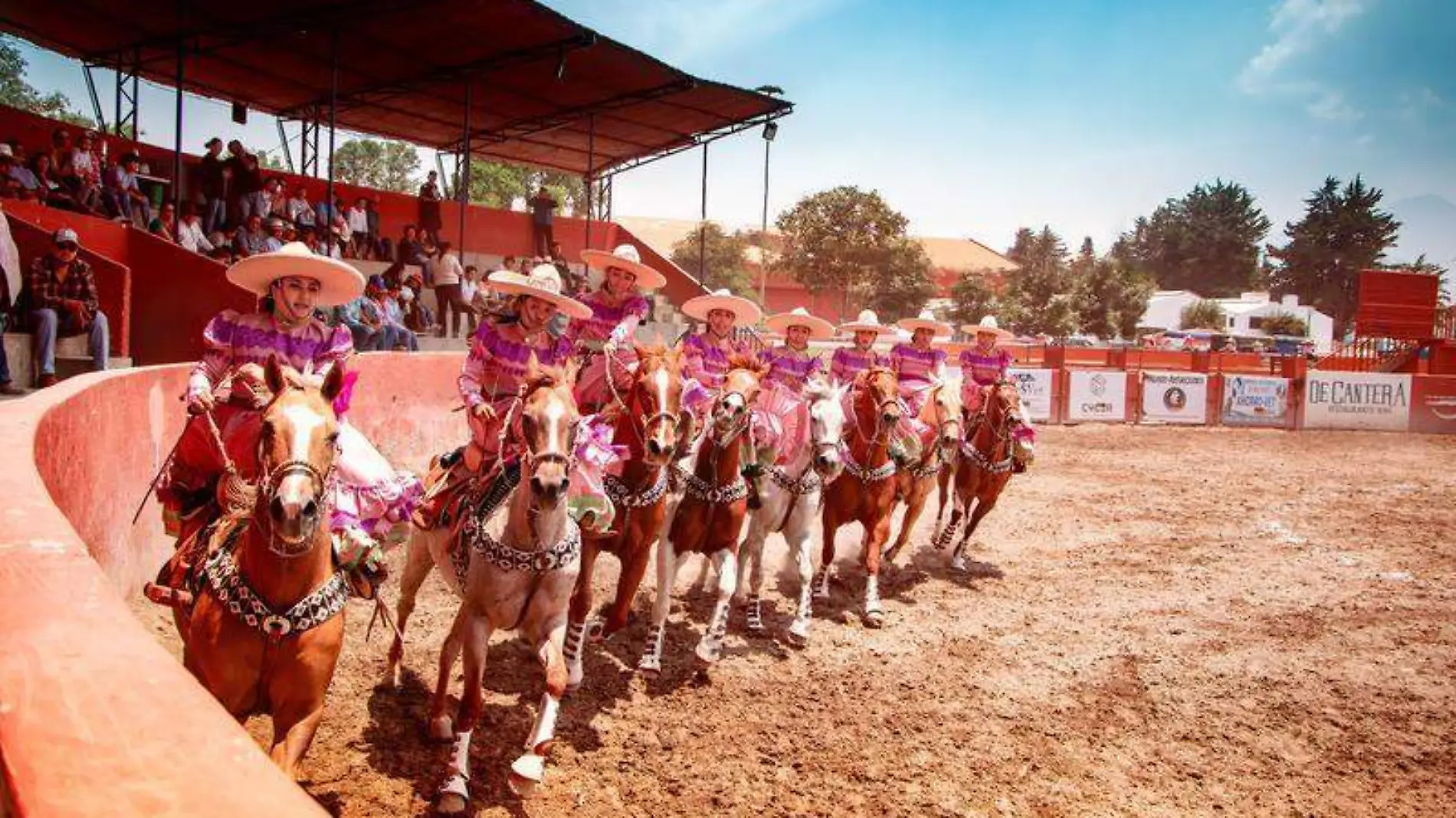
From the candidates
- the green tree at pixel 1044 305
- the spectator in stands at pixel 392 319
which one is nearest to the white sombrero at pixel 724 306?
the spectator in stands at pixel 392 319

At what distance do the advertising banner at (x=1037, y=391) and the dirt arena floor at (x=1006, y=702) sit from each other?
12.2 metres

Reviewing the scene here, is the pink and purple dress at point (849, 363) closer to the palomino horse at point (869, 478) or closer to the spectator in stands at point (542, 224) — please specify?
the palomino horse at point (869, 478)

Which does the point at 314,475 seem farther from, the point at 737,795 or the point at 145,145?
the point at 145,145

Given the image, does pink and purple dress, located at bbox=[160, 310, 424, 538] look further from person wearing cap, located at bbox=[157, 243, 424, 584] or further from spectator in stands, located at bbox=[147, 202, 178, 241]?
spectator in stands, located at bbox=[147, 202, 178, 241]

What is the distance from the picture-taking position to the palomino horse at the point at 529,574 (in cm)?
427

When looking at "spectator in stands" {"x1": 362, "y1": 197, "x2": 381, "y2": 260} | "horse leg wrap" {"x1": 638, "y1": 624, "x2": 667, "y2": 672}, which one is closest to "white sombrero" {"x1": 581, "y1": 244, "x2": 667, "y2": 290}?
"horse leg wrap" {"x1": 638, "y1": 624, "x2": 667, "y2": 672}

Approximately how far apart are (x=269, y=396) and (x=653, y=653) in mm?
3518

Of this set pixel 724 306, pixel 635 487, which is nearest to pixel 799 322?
pixel 724 306

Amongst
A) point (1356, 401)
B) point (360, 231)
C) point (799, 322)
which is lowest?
point (1356, 401)

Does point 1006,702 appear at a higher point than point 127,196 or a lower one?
lower

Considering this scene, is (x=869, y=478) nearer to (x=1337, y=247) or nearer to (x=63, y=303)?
(x=63, y=303)

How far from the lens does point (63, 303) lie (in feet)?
29.4

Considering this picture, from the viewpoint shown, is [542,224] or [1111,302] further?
[1111,302]

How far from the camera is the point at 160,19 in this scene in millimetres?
16125
